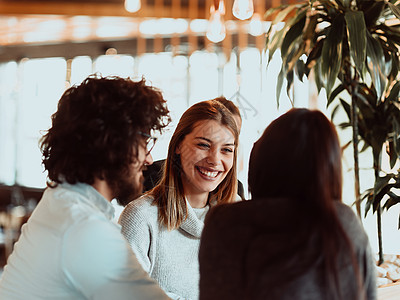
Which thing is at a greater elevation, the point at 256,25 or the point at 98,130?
the point at 256,25

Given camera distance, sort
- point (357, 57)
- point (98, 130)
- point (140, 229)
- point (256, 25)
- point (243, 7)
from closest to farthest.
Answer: point (98, 130) < point (140, 229) < point (357, 57) < point (243, 7) < point (256, 25)

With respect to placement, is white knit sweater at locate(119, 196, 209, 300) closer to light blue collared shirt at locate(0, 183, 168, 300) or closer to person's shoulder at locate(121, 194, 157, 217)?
person's shoulder at locate(121, 194, 157, 217)

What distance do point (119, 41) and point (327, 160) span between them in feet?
24.1

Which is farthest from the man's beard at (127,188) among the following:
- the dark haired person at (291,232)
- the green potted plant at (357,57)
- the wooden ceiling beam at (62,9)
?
the wooden ceiling beam at (62,9)

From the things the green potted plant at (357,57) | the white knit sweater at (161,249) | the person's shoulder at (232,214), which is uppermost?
the green potted plant at (357,57)

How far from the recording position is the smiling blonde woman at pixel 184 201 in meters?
1.92

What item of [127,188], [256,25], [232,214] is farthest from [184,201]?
[256,25]

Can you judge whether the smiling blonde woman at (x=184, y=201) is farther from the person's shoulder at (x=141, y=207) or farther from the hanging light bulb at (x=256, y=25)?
the hanging light bulb at (x=256, y=25)

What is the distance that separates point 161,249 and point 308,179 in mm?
901

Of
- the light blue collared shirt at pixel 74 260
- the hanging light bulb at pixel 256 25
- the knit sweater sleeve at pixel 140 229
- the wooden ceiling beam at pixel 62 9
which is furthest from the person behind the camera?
the wooden ceiling beam at pixel 62 9

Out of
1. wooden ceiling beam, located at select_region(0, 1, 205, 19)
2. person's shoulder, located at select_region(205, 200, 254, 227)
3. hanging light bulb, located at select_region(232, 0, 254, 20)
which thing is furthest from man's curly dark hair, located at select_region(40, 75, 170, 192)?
wooden ceiling beam, located at select_region(0, 1, 205, 19)

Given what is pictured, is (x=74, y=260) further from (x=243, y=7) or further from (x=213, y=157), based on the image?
(x=243, y=7)

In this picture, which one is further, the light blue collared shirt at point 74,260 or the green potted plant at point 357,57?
the green potted plant at point 357,57

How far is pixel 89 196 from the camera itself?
1.42 metres
